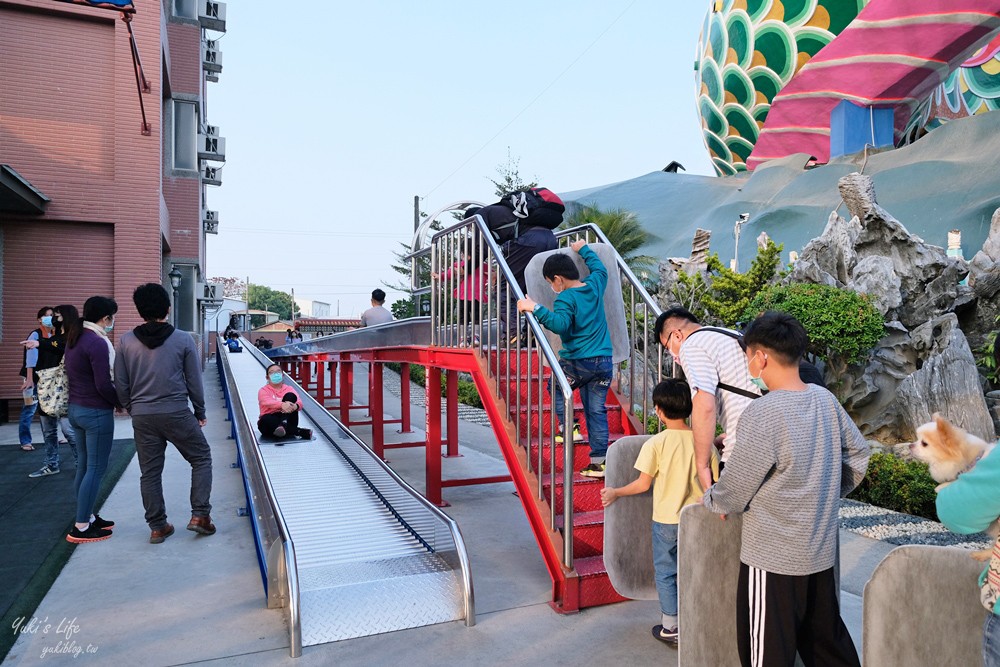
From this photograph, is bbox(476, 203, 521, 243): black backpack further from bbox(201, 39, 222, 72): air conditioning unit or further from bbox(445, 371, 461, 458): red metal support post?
bbox(201, 39, 222, 72): air conditioning unit

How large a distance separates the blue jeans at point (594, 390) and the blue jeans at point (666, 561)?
3.77ft

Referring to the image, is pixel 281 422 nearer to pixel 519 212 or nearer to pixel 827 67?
pixel 519 212

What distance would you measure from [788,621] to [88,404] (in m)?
4.58

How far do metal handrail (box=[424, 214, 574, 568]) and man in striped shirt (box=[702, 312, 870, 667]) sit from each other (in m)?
1.46

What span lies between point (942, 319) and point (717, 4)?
2503 centimetres

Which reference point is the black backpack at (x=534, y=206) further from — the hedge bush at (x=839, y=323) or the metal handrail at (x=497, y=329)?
the hedge bush at (x=839, y=323)

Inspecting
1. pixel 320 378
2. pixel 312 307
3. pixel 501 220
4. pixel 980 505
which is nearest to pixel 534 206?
pixel 501 220

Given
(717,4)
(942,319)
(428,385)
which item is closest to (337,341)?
(428,385)

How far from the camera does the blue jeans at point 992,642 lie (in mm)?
1499

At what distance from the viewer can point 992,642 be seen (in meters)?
1.52

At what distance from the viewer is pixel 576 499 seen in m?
4.08

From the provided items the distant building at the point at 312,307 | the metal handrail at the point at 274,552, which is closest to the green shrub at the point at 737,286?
the metal handrail at the point at 274,552

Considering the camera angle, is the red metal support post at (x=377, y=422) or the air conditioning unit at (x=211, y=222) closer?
the red metal support post at (x=377, y=422)

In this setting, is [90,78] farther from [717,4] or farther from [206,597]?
[717,4]
